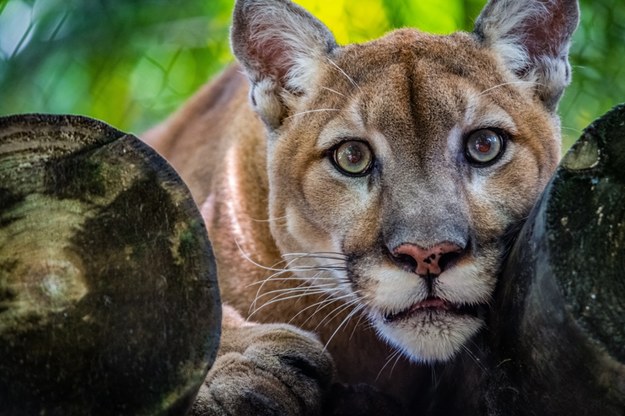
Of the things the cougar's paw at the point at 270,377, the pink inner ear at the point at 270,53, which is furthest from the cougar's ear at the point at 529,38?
the cougar's paw at the point at 270,377

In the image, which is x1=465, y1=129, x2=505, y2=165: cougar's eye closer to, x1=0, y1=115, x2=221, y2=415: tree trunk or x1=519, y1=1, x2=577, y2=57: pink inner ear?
x1=519, y1=1, x2=577, y2=57: pink inner ear

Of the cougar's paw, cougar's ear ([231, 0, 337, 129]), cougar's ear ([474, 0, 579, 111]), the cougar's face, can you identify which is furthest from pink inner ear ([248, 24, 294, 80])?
the cougar's paw

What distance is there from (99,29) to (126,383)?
4.33m

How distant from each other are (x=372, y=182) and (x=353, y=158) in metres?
0.13

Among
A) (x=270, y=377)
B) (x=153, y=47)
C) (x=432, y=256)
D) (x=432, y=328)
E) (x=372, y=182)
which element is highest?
(x=153, y=47)

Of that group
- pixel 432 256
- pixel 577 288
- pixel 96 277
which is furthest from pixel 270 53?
pixel 577 288

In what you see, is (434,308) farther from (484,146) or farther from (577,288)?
(577,288)

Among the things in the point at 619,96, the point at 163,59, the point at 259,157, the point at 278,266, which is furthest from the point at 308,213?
the point at 163,59

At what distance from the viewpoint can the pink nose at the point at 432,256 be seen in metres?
2.23

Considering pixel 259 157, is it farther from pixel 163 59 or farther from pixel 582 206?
pixel 163 59

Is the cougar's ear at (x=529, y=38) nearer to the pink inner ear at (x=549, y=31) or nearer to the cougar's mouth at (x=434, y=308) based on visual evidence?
the pink inner ear at (x=549, y=31)

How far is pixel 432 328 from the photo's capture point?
92.2 inches

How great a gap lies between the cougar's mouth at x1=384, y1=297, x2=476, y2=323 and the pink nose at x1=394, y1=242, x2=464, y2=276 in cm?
9

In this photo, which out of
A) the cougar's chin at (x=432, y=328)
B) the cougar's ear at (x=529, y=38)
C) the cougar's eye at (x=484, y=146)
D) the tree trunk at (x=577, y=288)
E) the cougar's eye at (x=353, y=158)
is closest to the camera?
the tree trunk at (x=577, y=288)
